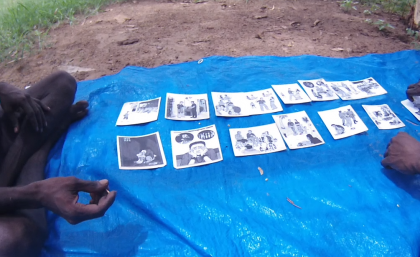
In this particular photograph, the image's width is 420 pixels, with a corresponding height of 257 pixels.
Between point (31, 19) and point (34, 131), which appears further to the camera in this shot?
point (31, 19)

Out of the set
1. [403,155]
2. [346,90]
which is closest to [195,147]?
[403,155]

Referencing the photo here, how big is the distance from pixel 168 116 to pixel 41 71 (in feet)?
5.17

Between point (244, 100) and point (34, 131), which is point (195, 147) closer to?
point (244, 100)

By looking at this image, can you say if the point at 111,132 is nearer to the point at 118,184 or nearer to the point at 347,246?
the point at 118,184

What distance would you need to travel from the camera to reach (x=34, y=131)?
67.7 inches

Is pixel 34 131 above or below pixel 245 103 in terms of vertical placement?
above

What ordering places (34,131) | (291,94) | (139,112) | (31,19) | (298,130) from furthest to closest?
1. (31,19)
2. (291,94)
3. (139,112)
4. (298,130)
5. (34,131)

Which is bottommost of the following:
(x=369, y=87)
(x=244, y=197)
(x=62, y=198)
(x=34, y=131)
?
(x=244, y=197)

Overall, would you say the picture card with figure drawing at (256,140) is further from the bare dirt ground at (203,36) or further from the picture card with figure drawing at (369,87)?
the bare dirt ground at (203,36)

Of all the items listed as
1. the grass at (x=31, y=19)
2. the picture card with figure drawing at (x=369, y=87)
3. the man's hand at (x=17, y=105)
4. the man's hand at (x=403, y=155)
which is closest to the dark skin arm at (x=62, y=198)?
the man's hand at (x=17, y=105)

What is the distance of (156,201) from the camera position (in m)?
1.57

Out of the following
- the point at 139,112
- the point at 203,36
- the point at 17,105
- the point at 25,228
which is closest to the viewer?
the point at 25,228

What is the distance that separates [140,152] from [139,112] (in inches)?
14.7

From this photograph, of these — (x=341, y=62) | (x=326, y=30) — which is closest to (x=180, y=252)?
(x=341, y=62)
